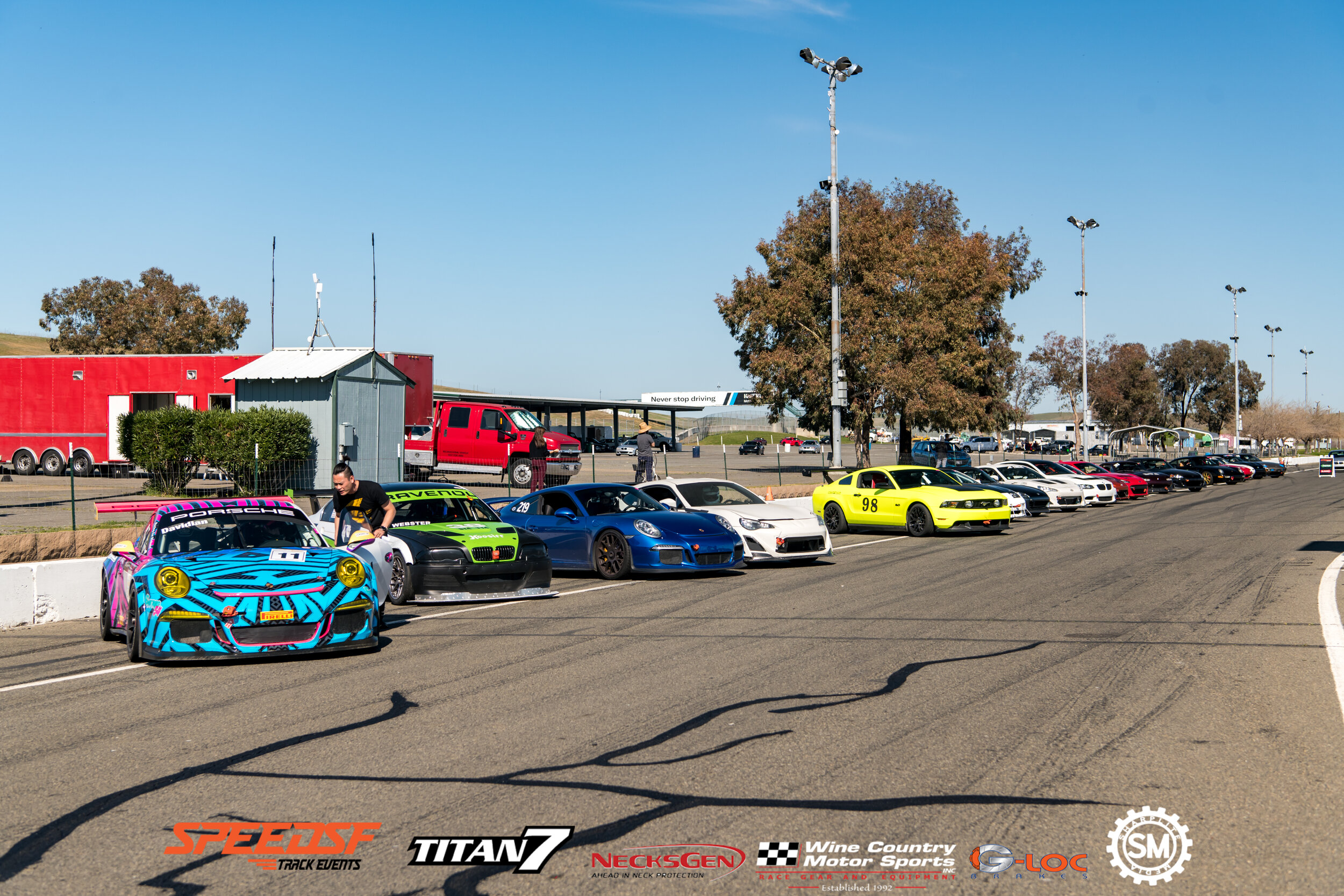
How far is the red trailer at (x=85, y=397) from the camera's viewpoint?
29.5 m

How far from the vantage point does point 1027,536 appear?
70.0 feet

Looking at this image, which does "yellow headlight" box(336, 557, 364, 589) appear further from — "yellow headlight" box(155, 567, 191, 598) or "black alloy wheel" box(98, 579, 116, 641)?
"black alloy wheel" box(98, 579, 116, 641)

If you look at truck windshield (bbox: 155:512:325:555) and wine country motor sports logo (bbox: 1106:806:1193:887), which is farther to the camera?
truck windshield (bbox: 155:512:325:555)

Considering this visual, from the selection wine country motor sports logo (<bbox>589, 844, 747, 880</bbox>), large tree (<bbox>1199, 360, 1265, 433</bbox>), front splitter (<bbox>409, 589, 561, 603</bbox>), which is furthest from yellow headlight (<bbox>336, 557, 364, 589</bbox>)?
large tree (<bbox>1199, 360, 1265, 433</bbox>)

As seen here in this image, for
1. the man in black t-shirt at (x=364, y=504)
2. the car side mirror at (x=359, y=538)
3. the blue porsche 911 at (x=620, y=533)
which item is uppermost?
the man in black t-shirt at (x=364, y=504)

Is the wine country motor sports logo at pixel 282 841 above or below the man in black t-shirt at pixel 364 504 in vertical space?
below

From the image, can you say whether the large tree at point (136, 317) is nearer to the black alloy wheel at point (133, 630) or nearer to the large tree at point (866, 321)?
the large tree at point (866, 321)

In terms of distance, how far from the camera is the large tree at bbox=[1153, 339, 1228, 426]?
123 meters

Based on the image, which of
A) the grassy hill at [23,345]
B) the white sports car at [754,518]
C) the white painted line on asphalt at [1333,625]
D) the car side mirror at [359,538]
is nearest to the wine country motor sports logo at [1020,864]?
the white painted line on asphalt at [1333,625]

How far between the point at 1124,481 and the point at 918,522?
16897 millimetres

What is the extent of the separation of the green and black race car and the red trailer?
59.5 ft

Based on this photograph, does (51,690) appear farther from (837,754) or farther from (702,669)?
(837,754)

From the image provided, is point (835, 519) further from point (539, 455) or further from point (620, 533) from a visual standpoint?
point (620, 533)

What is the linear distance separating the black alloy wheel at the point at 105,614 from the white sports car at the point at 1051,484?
23846 mm
